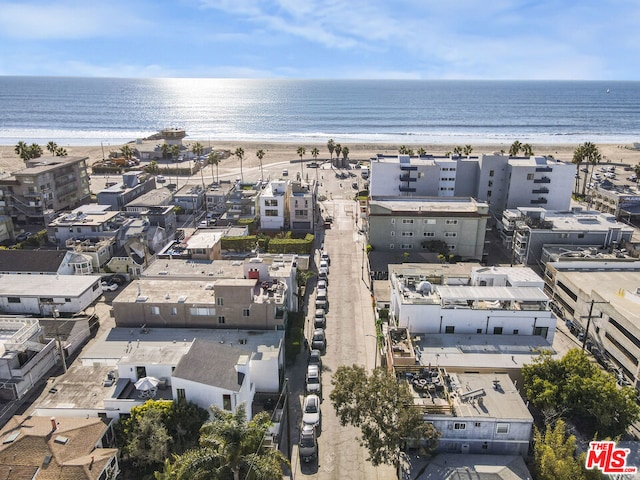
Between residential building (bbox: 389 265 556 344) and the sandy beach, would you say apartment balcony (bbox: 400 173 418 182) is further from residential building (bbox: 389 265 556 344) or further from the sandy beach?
the sandy beach

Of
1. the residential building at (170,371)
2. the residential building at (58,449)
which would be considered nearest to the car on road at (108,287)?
the residential building at (170,371)

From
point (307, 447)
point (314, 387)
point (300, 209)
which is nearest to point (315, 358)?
point (314, 387)

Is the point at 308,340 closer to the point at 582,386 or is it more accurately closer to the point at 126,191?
the point at 582,386

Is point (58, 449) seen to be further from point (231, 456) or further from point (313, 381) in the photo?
point (313, 381)

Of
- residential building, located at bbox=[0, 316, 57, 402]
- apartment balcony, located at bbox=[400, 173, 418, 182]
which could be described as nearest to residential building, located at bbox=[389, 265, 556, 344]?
residential building, located at bbox=[0, 316, 57, 402]

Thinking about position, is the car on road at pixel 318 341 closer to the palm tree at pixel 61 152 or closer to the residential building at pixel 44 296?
the residential building at pixel 44 296

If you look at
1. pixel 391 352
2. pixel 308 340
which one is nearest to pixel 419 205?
pixel 308 340
